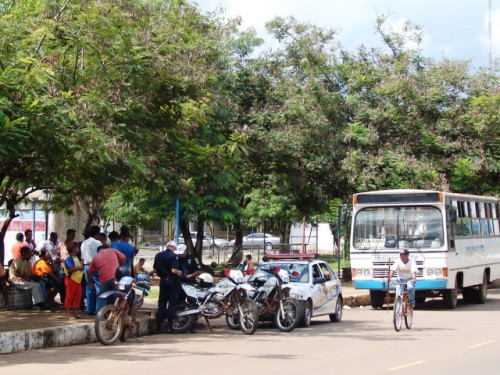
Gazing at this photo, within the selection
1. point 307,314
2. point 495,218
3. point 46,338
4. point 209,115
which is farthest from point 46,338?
point 495,218

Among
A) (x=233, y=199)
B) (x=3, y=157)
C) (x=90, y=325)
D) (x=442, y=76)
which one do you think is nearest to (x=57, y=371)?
(x=90, y=325)

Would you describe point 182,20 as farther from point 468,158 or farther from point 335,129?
point 468,158

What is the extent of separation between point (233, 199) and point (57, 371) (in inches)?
1126

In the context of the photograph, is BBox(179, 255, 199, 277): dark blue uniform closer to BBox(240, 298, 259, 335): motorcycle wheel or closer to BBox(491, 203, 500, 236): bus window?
BBox(240, 298, 259, 335): motorcycle wheel

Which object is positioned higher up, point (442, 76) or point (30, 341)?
point (442, 76)

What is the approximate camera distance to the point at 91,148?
1495 cm

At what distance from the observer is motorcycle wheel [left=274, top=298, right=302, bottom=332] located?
17.8 metres

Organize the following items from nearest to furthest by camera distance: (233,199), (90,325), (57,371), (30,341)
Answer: (57,371) < (30,341) < (90,325) < (233,199)

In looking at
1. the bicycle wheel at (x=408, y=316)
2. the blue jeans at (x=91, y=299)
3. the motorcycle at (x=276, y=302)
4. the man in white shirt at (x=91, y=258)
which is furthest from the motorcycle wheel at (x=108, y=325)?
the bicycle wheel at (x=408, y=316)

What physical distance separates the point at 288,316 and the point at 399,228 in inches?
274

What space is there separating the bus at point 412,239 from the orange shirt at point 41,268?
8.54m

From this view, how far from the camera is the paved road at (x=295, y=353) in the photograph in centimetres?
1208

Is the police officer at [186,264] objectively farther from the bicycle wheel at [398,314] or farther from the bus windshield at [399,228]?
the bus windshield at [399,228]

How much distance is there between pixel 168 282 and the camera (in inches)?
675
